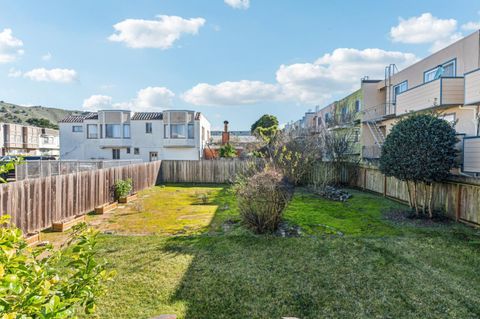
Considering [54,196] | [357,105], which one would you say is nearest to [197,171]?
[54,196]

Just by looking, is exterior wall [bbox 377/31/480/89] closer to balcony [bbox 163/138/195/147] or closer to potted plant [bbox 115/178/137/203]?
potted plant [bbox 115/178/137/203]

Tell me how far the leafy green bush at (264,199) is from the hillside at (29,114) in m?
74.6

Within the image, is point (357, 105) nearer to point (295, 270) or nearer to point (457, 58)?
point (457, 58)

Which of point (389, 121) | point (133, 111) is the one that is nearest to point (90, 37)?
point (389, 121)

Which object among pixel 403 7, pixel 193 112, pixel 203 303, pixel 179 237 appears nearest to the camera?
pixel 203 303

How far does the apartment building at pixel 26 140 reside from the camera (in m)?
41.2

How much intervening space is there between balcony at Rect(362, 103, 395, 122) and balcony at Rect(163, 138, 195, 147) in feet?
54.7

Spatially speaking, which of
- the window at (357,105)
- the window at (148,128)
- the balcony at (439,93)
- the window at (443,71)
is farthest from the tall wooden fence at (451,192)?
the window at (148,128)

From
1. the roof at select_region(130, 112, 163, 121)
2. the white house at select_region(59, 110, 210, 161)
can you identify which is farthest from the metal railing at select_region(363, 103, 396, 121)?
the roof at select_region(130, 112, 163, 121)

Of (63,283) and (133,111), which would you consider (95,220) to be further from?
(133,111)

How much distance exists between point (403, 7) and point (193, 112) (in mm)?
20835

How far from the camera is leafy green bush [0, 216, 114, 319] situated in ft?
4.23

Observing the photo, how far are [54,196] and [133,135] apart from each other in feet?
75.6

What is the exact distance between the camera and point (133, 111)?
1205 inches
